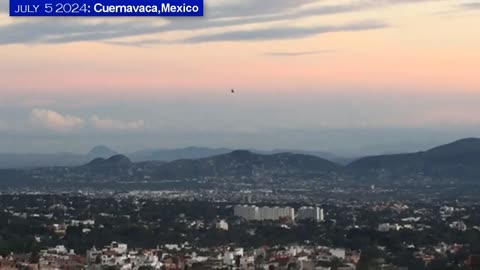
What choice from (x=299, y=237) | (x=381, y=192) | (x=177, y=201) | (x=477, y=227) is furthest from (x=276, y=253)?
(x=381, y=192)

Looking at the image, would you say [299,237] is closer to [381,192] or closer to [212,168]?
[381,192]

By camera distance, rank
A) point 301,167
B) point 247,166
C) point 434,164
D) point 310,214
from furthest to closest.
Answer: point 301,167 → point 247,166 → point 434,164 → point 310,214

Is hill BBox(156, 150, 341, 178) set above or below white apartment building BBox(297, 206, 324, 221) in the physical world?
above

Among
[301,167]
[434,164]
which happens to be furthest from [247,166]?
[434,164]

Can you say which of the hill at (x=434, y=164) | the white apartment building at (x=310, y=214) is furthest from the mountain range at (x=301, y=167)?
the white apartment building at (x=310, y=214)

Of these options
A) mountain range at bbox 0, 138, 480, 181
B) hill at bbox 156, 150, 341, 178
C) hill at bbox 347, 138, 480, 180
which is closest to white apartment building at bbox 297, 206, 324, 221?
mountain range at bbox 0, 138, 480, 181

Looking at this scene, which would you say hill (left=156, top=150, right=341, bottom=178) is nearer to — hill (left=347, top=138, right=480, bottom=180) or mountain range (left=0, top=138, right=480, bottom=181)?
mountain range (left=0, top=138, right=480, bottom=181)

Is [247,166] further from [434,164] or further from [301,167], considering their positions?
[434,164]

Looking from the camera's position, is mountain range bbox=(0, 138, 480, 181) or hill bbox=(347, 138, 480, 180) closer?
hill bbox=(347, 138, 480, 180)

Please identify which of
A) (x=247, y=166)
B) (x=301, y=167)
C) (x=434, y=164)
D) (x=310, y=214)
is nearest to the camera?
(x=310, y=214)

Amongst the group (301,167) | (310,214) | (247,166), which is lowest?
(310,214)

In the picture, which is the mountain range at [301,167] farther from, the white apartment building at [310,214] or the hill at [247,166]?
the white apartment building at [310,214]
